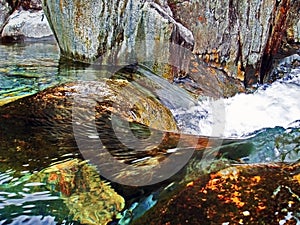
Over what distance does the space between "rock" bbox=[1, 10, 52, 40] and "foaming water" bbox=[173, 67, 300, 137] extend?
5.33m

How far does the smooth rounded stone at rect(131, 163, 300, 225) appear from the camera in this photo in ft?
6.93

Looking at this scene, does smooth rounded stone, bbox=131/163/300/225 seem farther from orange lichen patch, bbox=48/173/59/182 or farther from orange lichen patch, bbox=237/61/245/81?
orange lichen patch, bbox=237/61/245/81

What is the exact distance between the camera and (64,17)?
6.30m

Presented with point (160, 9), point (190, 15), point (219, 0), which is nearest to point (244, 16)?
point (219, 0)

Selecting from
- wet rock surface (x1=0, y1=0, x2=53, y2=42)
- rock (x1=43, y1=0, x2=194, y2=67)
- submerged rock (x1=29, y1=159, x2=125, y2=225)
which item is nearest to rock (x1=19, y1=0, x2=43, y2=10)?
wet rock surface (x1=0, y1=0, x2=53, y2=42)

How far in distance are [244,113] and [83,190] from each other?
485cm

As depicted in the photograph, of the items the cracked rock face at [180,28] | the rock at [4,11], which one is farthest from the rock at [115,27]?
the rock at [4,11]

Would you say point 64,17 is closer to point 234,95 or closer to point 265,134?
point 234,95

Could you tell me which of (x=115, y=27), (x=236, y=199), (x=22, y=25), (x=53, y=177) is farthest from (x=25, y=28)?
(x=236, y=199)

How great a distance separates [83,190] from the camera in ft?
8.50

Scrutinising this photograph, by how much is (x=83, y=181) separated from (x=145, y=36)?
388cm

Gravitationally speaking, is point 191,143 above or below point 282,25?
below

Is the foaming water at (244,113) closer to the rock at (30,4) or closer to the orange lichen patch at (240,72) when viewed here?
the orange lichen patch at (240,72)

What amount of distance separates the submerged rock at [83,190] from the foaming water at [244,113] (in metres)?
2.82
